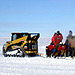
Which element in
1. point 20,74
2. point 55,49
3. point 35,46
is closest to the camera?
point 20,74

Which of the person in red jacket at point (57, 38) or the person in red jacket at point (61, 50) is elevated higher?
the person in red jacket at point (57, 38)

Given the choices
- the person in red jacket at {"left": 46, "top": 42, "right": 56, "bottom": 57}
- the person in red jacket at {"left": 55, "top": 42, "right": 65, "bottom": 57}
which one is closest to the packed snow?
the person in red jacket at {"left": 55, "top": 42, "right": 65, "bottom": 57}

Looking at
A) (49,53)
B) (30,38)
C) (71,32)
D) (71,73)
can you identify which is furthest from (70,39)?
(71,73)

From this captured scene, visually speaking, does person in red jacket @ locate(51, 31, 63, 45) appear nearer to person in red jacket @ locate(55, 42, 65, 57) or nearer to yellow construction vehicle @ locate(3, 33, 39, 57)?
person in red jacket @ locate(55, 42, 65, 57)

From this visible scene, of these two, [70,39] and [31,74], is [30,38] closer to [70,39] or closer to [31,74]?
[70,39]

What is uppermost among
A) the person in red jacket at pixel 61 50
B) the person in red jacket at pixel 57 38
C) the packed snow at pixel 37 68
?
the person in red jacket at pixel 57 38

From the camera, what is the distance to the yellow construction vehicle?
13148 millimetres

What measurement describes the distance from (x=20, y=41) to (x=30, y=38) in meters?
0.70

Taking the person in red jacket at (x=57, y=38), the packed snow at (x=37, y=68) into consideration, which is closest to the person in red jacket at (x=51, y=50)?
the person in red jacket at (x=57, y=38)

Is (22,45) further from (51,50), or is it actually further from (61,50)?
(61,50)

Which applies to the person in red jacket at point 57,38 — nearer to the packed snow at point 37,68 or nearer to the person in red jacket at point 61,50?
the person in red jacket at point 61,50

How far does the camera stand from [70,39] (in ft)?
42.4

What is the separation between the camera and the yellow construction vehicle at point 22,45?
13.1 meters

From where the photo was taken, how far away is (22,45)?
1322 cm
